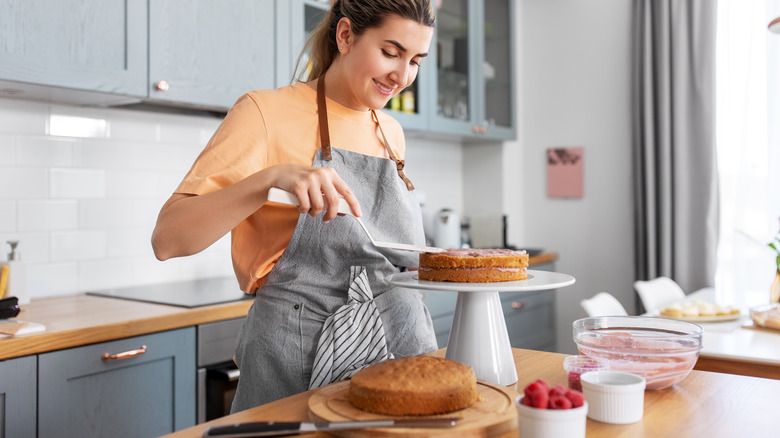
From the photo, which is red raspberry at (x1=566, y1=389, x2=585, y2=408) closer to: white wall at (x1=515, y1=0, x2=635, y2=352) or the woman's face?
the woman's face

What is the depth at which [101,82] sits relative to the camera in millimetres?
1953

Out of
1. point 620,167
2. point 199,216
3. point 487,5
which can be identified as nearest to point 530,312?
point 620,167

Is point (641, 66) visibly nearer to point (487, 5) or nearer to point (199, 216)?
point (487, 5)

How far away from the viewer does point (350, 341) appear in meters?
1.21

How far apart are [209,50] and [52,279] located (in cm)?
90

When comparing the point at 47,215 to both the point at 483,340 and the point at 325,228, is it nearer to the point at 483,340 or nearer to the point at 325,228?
the point at 325,228

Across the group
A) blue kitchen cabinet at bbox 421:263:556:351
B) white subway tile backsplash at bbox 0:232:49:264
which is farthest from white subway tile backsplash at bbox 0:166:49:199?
blue kitchen cabinet at bbox 421:263:556:351

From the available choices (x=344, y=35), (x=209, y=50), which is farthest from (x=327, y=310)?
(x=209, y=50)

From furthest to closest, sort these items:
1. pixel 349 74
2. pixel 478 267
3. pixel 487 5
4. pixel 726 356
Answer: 1. pixel 487 5
2. pixel 726 356
3. pixel 349 74
4. pixel 478 267

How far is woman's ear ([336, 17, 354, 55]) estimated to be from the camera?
4.50ft

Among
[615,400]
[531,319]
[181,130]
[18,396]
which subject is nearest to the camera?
[615,400]

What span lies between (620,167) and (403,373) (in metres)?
3.09

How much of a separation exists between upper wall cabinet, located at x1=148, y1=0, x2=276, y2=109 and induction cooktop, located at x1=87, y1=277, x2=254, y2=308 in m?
0.62

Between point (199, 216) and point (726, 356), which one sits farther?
point (726, 356)
